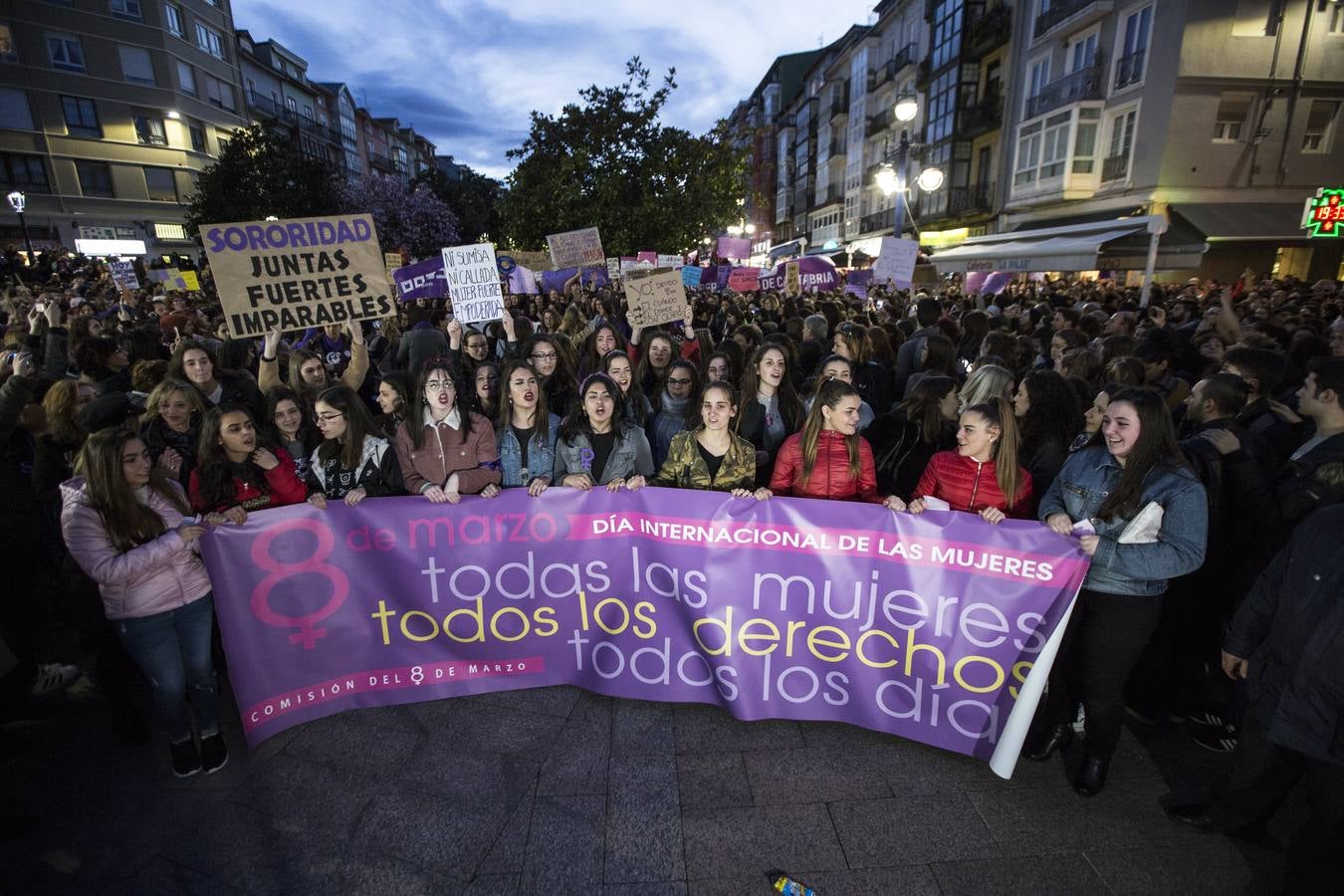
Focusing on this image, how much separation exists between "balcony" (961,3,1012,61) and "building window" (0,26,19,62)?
47348mm

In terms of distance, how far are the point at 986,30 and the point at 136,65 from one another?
150 ft

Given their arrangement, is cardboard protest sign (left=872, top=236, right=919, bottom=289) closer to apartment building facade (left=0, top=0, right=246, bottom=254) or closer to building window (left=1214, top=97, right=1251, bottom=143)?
building window (left=1214, top=97, right=1251, bottom=143)

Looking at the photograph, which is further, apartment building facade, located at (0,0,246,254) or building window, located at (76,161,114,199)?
Result: building window, located at (76,161,114,199)

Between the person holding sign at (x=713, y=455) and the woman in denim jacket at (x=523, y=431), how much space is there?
2.55 ft

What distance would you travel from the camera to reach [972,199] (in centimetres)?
3081

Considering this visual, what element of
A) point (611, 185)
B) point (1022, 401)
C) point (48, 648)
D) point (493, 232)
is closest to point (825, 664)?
point (1022, 401)

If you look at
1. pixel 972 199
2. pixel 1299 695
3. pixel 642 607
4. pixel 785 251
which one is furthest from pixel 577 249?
pixel 785 251

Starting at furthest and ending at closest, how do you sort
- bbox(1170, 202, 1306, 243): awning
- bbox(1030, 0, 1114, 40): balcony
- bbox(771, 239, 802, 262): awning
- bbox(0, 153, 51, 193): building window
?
bbox(771, 239, 802, 262): awning → bbox(0, 153, 51, 193): building window → bbox(1030, 0, 1114, 40): balcony → bbox(1170, 202, 1306, 243): awning

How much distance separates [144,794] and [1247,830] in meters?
5.01

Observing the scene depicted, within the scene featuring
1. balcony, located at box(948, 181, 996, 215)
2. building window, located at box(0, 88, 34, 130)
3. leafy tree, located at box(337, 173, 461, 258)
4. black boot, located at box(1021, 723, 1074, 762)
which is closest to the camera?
black boot, located at box(1021, 723, 1074, 762)

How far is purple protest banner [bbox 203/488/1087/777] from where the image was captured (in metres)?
3.18

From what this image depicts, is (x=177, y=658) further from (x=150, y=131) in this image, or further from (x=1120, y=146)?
(x=150, y=131)

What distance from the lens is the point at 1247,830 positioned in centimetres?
279

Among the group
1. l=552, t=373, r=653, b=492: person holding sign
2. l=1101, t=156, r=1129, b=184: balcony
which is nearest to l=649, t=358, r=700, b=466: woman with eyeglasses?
l=552, t=373, r=653, b=492: person holding sign
